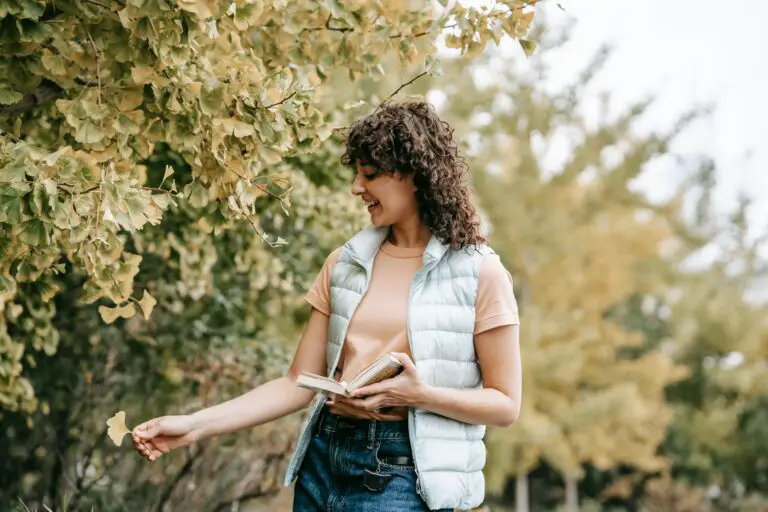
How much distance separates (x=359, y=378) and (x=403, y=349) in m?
0.20

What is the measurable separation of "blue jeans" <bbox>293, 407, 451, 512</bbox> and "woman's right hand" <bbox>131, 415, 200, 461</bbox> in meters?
0.35

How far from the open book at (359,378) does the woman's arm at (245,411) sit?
34 centimetres

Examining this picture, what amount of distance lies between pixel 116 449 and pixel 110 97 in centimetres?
275

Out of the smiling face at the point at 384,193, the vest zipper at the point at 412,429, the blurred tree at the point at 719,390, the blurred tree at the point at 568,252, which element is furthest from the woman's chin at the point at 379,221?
the blurred tree at the point at 719,390

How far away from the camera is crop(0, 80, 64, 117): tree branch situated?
10.2 feet

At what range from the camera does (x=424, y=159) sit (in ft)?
7.95

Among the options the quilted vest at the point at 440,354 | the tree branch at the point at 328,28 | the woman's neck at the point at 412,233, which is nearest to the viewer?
the quilted vest at the point at 440,354

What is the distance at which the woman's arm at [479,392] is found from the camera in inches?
87.4

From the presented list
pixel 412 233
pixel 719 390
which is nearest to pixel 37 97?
pixel 412 233

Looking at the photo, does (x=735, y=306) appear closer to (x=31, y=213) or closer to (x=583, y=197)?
(x=583, y=197)

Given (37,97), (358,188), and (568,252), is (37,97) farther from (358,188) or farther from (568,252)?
(568,252)

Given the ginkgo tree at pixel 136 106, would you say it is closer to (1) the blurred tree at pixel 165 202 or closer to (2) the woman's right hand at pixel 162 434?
(1) the blurred tree at pixel 165 202

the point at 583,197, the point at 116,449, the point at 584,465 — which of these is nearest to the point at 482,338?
the point at 116,449

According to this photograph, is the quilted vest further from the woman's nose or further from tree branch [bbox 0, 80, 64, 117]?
tree branch [bbox 0, 80, 64, 117]
